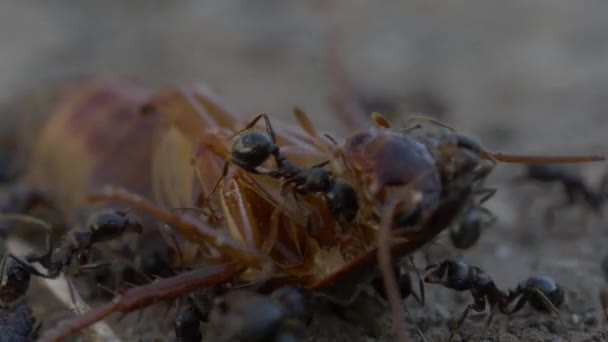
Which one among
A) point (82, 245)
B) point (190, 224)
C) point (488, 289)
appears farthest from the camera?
point (82, 245)

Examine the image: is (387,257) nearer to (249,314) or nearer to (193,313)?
(249,314)

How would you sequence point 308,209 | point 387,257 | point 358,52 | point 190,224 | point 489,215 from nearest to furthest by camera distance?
point 387,257 → point 190,224 → point 308,209 → point 489,215 → point 358,52

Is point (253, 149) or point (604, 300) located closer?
point (253, 149)

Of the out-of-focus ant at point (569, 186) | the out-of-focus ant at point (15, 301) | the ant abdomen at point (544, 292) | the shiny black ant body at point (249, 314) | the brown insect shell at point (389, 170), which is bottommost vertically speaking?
the out-of-focus ant at point (569, 186)

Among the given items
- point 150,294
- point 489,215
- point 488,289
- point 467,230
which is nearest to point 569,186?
point 489,215

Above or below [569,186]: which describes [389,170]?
above

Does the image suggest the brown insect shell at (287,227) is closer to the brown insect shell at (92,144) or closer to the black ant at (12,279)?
the black ant at (12,279)

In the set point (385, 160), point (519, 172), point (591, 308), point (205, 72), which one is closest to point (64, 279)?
point (385, 160)

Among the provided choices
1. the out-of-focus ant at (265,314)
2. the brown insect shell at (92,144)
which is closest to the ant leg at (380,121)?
the out-of-focus ant at (265,314)
